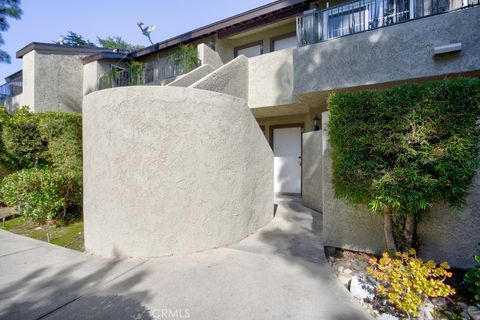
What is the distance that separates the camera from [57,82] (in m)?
12.0

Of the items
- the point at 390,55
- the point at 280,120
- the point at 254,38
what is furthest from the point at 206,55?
the point at 390,55

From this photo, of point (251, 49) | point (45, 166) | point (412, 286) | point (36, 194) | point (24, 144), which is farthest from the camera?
point (251, 49)

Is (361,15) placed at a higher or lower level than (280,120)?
higher

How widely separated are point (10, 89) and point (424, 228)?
884 inches

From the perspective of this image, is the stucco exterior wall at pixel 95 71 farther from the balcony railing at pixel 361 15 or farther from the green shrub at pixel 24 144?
the balcony railing at pixel 361 15

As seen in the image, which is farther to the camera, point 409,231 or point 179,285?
point 409,231

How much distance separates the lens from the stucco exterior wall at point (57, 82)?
1141 centimetres

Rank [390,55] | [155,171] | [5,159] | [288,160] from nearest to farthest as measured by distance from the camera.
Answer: [155,171]
[390,55]
[5,159]
[288,160]

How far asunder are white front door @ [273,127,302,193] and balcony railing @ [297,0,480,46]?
3.74 m

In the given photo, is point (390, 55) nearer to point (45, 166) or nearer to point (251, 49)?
point (251, 49)

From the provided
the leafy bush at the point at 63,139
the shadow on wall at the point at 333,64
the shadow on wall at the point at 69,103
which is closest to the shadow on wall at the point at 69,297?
the leafy bush at the point at 63,139

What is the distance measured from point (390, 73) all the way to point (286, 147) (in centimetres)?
477

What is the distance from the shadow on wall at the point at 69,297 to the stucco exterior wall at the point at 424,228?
10.6 feet

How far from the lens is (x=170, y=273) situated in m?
3.43
